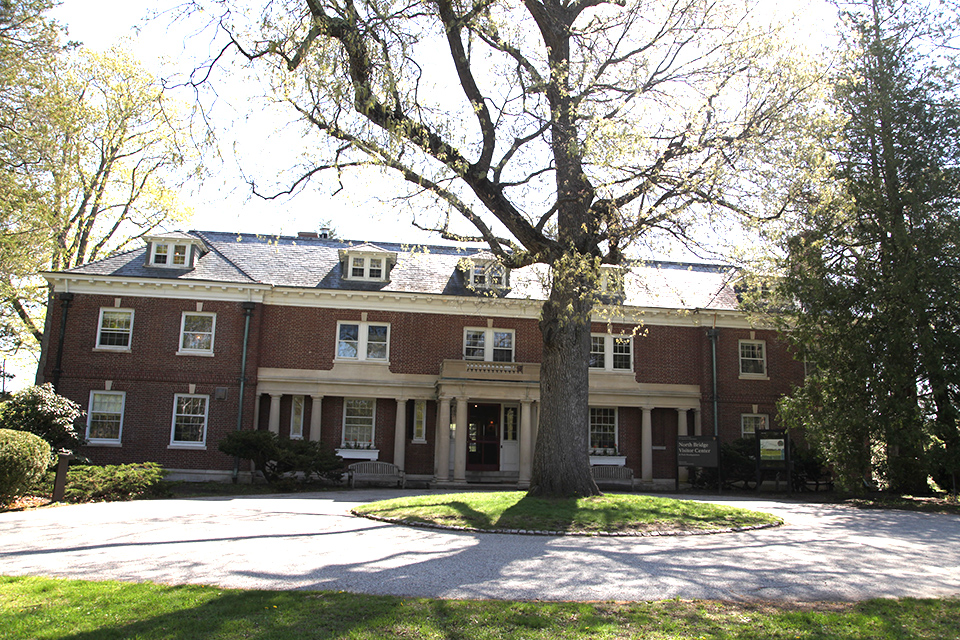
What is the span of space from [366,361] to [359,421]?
226cm

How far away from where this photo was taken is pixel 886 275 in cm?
1878

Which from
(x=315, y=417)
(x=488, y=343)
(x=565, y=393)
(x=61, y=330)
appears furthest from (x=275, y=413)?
(x=565, y=393)

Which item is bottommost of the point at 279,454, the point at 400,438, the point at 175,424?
the point at 279,454

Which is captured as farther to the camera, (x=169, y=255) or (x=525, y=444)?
(x=169, y=255)

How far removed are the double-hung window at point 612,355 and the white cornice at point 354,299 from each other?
91 cm

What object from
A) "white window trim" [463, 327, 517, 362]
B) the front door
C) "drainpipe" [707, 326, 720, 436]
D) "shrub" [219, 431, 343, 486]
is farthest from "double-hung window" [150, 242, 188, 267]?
"drainpipe" [707, 326, 720, 436]

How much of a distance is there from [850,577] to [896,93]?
17321 mm

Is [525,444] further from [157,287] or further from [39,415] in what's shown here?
[39,415]

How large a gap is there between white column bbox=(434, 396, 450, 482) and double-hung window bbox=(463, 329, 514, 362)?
266 centimetres

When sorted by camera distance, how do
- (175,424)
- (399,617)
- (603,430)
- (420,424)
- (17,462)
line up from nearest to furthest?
1. (399,617)
2. (17,462)
3. (175,424)
4. (420,424)
5. (603,430)

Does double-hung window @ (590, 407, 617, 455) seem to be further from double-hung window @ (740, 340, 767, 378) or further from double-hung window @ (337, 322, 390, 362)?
double-hung window @ (337, 322, 390, 362)

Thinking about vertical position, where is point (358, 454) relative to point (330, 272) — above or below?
below

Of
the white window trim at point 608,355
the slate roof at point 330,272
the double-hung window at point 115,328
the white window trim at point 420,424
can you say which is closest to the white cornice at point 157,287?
the slate roof at point 330,272

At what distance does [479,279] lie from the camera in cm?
2636
